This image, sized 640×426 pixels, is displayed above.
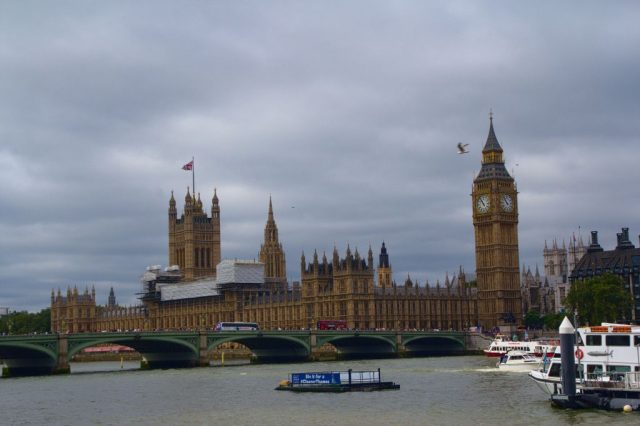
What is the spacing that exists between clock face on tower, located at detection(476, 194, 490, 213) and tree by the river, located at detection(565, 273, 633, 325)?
41342 millimetres

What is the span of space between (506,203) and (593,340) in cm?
11332

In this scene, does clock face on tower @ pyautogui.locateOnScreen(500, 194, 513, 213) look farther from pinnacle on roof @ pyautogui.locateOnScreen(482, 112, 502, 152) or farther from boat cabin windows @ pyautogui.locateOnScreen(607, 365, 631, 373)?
boat cabin windows @ pyautogui.locateOnScreen(607, 365, 631, 373)

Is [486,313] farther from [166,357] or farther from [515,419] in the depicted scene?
[515,419]


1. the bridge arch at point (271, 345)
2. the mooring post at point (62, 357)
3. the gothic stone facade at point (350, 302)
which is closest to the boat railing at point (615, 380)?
the mooring post at point (62, 357)

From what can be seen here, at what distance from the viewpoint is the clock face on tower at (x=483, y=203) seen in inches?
6919

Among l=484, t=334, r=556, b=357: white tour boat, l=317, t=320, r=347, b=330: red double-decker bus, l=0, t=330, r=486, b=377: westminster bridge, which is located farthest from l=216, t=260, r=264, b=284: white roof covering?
l=484, t=334, r=556, b=357: white tour boat

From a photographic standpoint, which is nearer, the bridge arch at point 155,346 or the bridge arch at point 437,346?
the bridge arch at point 155,346

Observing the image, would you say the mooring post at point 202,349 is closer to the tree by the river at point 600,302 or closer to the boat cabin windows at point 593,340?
the tree by the river at point 600,302

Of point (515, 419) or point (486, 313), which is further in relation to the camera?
point (486, 313)

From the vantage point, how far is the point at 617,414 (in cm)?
5856

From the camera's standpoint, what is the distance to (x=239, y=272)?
618 feet

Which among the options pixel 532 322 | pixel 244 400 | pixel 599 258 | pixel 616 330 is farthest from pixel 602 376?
pixel 532 322

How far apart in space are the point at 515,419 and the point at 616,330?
9091 millimetres

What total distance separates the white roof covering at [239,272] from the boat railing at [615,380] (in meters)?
129
